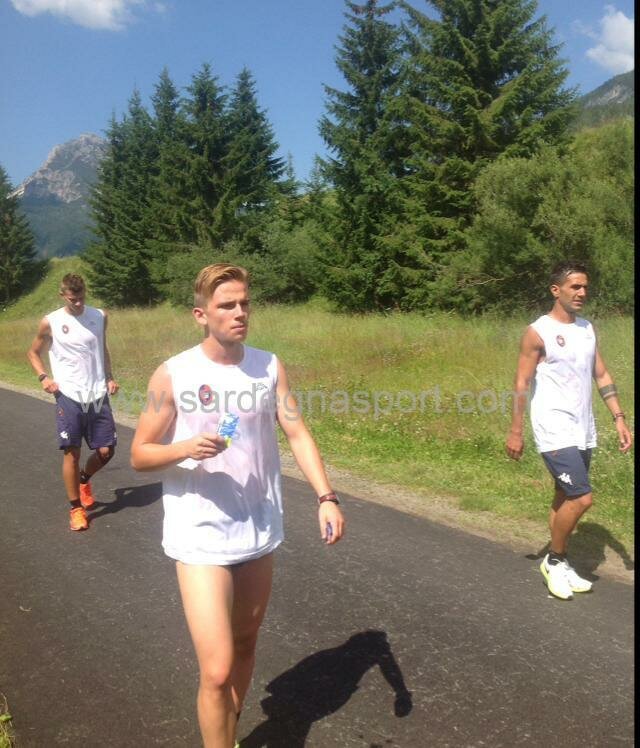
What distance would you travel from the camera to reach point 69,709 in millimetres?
3100

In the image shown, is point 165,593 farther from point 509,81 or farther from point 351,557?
point 509,81

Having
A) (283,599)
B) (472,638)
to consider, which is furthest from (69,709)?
(472,638)

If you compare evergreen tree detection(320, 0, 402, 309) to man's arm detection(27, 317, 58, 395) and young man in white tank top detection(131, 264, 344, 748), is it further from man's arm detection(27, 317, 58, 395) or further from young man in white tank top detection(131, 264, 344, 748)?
young man in white tank top detection(131, 264, 344, 748)

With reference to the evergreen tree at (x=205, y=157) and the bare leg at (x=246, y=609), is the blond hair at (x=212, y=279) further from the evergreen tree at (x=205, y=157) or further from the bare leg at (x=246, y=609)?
the evergreen tree at (x=205, y=157)

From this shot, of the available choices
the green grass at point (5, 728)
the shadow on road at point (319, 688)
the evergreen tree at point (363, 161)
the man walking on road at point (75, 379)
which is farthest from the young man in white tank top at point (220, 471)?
the evergreen tree at point (363, 161)

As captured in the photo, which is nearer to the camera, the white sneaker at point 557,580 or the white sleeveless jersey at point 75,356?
the white sneaker at point 557,580

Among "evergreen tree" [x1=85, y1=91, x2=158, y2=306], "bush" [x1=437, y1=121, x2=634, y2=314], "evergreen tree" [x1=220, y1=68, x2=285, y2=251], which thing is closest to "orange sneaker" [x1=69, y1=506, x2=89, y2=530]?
"bush" [x1=437, y1=121, x2=634, y2=314]

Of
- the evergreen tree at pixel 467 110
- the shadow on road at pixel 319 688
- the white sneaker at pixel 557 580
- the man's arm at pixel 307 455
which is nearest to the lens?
the man's arm at pixel 307 455

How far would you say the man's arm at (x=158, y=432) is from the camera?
99.7 inches

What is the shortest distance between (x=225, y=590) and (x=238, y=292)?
114 centimetres

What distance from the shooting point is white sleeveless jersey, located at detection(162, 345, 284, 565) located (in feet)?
8.47

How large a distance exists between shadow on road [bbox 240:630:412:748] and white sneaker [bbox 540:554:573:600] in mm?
1232

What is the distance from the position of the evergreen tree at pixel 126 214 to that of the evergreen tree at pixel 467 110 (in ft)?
79.5

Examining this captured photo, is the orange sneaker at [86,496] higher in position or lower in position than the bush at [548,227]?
lower
